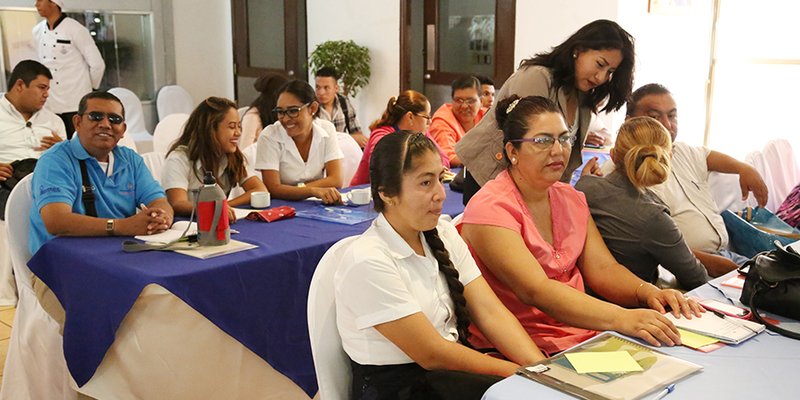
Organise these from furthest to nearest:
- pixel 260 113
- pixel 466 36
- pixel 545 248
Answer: pixel 466 36 < pixel 260 113 < pixel 545 248

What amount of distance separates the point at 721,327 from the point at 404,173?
2.71ft

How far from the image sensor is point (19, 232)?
2.62 meters

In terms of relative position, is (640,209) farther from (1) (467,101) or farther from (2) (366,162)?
(1) (467,101)

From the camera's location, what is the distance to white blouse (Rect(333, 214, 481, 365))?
1613mm

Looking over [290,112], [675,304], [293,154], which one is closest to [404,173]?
[675,304]

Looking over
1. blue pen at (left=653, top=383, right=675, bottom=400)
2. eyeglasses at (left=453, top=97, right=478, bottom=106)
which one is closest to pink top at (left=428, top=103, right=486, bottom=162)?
eyeglasses at (left=453, top=97, right=478, bottom=106)

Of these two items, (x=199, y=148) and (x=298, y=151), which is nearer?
(x=199, y=148)

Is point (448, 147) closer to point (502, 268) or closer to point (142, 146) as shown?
point (502, 268)

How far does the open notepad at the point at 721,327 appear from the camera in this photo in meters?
1.68

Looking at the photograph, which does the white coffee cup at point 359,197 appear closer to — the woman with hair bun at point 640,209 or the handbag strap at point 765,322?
the woman with hair bun at point 640,209

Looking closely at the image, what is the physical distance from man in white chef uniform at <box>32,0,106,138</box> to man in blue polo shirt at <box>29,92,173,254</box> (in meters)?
3.41

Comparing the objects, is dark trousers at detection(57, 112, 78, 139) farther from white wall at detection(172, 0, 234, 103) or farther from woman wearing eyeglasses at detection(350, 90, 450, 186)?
white wall at detection(172, 0, 234, 103)

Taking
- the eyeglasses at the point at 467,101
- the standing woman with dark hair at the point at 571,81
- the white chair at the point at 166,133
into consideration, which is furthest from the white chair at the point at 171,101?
the standing woman with dark hair at the point at 571,81

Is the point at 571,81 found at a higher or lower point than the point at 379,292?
higher
